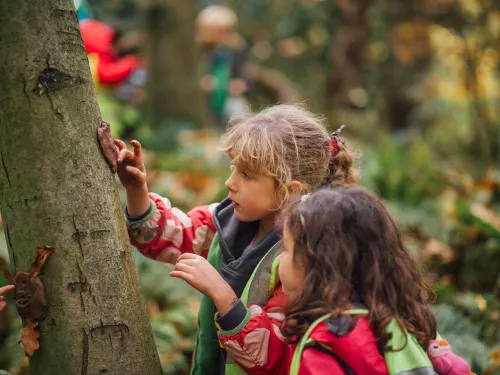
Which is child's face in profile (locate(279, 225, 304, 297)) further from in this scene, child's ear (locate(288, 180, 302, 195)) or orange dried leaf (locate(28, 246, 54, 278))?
orange dried leaf (locate(28, 246, 54, 278))

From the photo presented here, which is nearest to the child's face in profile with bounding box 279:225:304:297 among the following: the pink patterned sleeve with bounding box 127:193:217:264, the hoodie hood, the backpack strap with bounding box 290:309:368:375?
the backpack strap with bounding box 290:309:368:375

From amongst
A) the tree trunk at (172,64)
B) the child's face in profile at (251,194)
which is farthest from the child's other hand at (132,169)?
the tree trunk at (172,64)

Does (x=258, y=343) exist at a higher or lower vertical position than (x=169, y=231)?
lower

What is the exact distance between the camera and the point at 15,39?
7.08 ft

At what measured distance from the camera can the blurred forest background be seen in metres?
4.54

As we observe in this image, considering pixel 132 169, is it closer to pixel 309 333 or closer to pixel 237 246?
pixel 237 246

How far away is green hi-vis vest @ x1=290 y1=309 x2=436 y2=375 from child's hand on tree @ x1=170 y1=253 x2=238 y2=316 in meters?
0.31

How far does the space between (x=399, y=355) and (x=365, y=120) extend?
33.8 ft

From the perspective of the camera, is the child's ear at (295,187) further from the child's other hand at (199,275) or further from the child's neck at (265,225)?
the child's other hand at (199,275)

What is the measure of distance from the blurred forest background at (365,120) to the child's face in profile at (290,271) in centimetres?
94

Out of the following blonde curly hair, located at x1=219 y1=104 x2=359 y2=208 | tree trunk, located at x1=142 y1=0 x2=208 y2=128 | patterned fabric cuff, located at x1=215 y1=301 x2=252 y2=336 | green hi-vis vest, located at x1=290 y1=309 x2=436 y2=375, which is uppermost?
tree trunk, located at x1=142 y1=0 x2=208 y2=128

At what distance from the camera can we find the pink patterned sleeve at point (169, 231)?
2.77 m

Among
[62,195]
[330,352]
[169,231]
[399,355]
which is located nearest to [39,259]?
[62,195]

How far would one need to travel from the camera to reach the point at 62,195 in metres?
2.24
